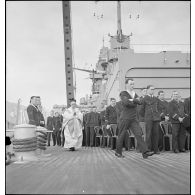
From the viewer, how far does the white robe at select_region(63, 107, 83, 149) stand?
10227mm

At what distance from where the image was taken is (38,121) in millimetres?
8180

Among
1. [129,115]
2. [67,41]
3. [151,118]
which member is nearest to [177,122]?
[151,118]

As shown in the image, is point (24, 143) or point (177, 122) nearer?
point (24, 143)

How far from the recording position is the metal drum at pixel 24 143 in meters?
6.12

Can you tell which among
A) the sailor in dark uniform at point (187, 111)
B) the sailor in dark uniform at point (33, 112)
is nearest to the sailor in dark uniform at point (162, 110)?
the sailor in dark uniform at point (187, 111)

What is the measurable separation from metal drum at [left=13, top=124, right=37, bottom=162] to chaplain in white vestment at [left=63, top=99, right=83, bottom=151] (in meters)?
3.83

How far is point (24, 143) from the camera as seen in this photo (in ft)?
20.3

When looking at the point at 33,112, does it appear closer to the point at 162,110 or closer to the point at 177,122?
the point at 162,110

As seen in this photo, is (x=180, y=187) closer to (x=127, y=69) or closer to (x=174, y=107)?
(x=174, y=107)

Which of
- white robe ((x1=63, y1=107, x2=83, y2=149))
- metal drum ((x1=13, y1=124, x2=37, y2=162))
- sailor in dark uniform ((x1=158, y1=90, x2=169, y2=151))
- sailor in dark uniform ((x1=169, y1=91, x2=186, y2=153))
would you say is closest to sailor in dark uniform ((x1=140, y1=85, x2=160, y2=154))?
sailor in dark uniform ((x1=158, y1=90, x2=169, y2=151))

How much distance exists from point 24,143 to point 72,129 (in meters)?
4.32

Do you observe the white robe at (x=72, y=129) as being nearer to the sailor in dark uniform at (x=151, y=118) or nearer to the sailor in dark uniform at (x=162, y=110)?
the sailor in dark uniform at (x=162, y=110)

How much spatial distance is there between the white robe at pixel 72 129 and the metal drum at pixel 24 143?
3811 mm
